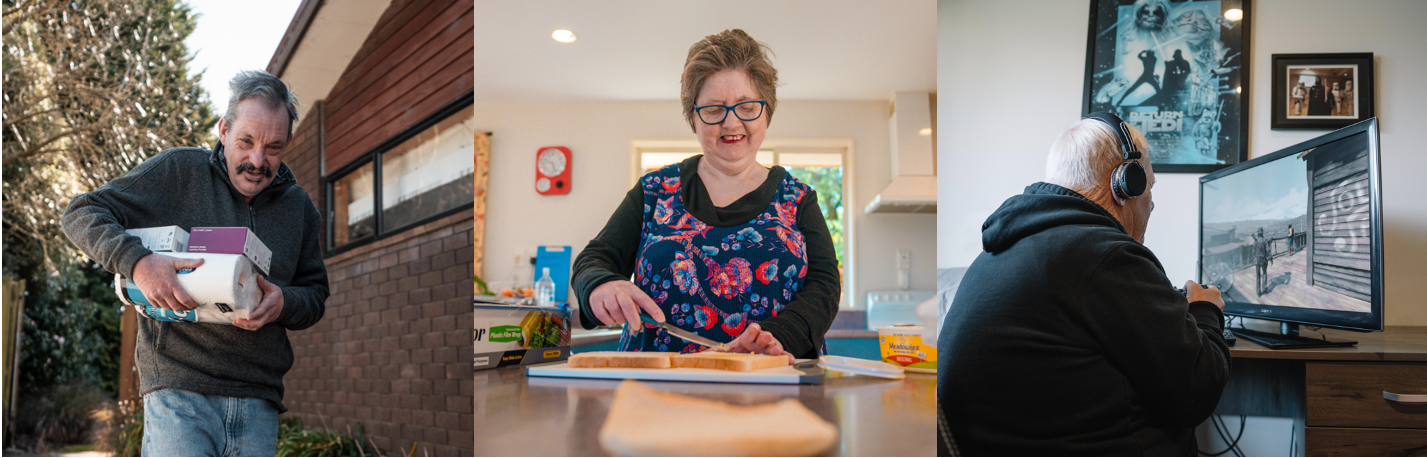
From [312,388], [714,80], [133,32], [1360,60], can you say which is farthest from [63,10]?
[1360,60]

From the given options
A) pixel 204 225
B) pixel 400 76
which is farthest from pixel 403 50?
pixel 204 225

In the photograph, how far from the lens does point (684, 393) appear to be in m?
0.52

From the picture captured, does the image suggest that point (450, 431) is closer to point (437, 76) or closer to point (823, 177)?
point (437, 76)

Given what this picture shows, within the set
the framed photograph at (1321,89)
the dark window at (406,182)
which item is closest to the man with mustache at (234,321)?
the dark window at (406,182)

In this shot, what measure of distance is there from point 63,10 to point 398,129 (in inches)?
56.4

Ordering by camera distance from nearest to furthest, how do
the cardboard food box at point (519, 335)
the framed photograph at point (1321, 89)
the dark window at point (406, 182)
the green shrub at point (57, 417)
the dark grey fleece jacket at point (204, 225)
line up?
1. the cardboard food box at point (519, 335)
2. the dark grey fleece jacket at point (204, 225)
3. the framed photograph at point (1321, 89)
4. the dark window at point (406, 182)
5. the green shrub at point (57, 417)

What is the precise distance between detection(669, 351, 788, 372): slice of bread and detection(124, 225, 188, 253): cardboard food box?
940 mm

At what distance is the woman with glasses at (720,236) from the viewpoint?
1.98 ft

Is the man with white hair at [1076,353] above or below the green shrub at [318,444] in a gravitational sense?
above

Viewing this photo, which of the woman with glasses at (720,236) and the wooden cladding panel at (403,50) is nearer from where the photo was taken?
the woman with glasses at (720,236)

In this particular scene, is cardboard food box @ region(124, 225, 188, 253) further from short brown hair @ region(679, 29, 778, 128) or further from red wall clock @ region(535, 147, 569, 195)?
short brown hair @ region(679, 29, 778, 128)

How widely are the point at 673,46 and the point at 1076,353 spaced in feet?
2.58

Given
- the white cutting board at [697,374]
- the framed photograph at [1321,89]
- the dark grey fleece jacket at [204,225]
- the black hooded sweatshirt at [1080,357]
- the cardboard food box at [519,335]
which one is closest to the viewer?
the white cutting board at [697,374]

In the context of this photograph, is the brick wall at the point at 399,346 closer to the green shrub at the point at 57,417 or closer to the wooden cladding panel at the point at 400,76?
the wooden cladding panel at the point at 400,76
